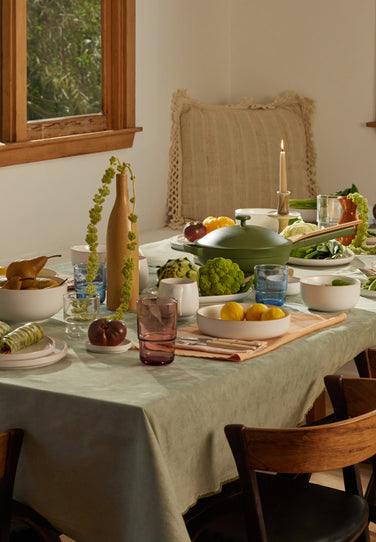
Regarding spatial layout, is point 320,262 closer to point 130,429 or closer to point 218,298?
point 218,298

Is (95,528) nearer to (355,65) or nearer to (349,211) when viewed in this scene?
(349,211)

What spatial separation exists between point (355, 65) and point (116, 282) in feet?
10.2

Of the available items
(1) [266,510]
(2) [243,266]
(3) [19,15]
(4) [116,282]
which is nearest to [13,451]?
(1) [266,510]

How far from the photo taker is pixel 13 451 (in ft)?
4.83

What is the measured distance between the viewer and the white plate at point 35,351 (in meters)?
1.63

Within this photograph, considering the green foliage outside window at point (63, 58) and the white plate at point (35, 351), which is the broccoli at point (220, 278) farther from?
the green foliage outside window at point (63, 58)

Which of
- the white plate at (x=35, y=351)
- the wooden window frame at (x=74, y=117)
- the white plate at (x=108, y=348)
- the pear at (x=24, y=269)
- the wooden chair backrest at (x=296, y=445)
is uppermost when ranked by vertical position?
the wooden window frame at (x=74, y=117)

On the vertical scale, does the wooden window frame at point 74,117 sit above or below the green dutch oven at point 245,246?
above

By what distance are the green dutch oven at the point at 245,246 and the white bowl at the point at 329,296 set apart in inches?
9.9

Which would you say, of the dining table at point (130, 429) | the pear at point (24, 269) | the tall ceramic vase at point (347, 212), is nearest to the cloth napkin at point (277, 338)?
the dining table at point (130, 429)

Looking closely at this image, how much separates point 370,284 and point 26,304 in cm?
94

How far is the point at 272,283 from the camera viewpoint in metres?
2.07

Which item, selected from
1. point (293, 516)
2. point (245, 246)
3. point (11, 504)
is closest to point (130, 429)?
point (11, 504)

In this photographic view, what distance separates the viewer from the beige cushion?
15.1 ft
